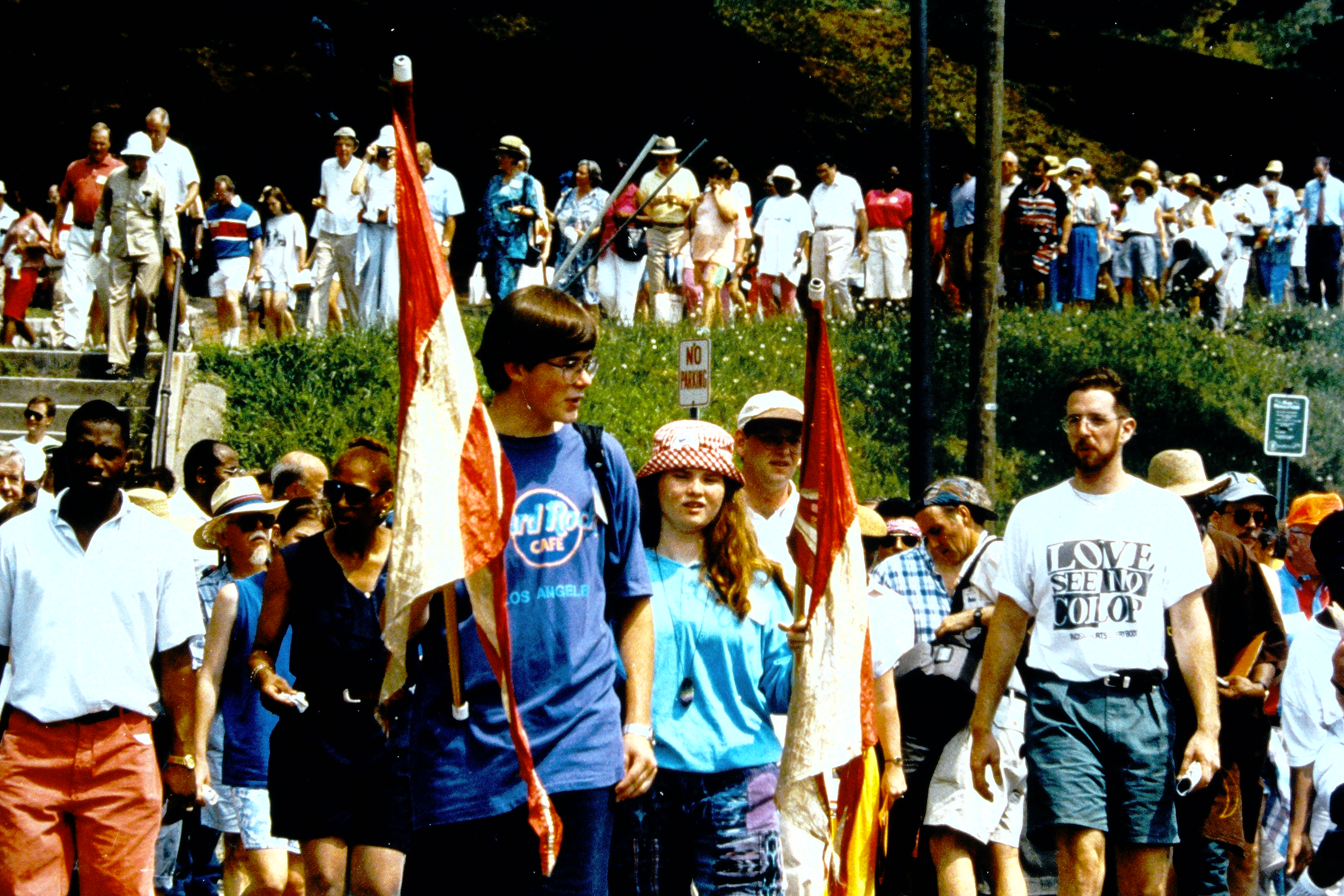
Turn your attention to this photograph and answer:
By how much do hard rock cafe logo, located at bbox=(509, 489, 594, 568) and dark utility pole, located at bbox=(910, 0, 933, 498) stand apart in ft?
39.0

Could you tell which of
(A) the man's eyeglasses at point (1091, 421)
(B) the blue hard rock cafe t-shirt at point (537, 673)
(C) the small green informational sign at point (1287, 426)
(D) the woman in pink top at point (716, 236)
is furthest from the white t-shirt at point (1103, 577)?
(D) the woman in pink top at point (716, 236)

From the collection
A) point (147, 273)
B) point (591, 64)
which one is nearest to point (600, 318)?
point (147, 273)

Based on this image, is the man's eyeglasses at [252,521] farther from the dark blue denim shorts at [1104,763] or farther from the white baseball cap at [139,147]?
the white baseball cap at [139,147]

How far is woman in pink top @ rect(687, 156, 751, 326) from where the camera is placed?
19250mm

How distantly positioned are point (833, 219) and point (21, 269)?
30.1ft

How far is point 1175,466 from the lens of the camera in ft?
26.3

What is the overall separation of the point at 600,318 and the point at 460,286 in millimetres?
11060

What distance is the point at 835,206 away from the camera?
20078 mm

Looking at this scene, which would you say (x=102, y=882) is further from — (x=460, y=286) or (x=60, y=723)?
(x=460, y=286)

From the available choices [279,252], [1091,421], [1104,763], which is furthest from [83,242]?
[1104,763]

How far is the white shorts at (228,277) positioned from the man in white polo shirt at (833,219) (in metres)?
6.05

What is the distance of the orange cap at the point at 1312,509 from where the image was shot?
31.3 feet

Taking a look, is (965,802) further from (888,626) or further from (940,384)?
(940,384)

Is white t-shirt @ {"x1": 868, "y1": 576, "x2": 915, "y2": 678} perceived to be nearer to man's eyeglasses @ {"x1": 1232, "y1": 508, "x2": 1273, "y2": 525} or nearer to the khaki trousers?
man's eyeglasses @ {"x1": 1232, "y1": 508, "x2": 1273, "y2": 525}
